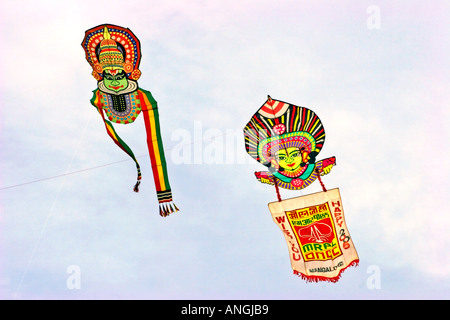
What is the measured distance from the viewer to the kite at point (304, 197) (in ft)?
53.0

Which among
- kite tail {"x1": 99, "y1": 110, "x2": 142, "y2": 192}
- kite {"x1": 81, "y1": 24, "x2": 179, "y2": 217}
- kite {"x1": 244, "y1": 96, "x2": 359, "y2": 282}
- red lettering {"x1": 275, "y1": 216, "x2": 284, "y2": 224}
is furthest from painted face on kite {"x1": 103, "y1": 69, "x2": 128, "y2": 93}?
red lettering {"x1": 275, "y1": 216, "x2": 284, "y2": 224}

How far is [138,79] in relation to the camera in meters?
16.3

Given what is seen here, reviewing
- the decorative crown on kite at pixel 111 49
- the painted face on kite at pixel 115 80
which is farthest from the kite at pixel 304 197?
the decorative crown on kite at pixel 111 49

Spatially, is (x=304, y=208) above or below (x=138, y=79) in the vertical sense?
below

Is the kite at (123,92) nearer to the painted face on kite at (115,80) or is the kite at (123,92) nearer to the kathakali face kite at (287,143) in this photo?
the painted face on kite at (115,80)

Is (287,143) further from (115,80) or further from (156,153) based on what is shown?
(115,80)

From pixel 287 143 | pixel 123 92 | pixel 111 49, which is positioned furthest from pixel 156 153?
pixel 287 143

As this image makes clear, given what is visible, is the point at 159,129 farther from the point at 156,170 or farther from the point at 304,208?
the point at 304,208

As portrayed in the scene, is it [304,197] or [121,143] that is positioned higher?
[121,143]

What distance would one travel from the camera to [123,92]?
16281 mm

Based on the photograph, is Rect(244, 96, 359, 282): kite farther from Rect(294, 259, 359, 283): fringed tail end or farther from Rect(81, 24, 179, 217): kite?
Rect(81, 24, 179, 217): kite

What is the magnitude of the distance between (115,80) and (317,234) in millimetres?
6806

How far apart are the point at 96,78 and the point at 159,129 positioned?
218 centimetres
